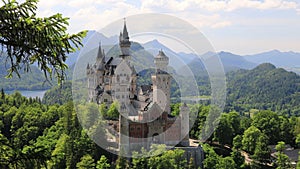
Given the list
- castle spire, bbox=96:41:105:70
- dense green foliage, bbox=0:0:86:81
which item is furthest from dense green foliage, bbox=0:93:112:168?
dense green foliage, bbox=0:0:86:81

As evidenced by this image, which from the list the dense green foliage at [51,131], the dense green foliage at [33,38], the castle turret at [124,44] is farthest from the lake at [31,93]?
the dense green foliage at [33,38]

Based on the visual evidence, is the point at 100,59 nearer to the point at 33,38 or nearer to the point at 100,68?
the point at 100,68

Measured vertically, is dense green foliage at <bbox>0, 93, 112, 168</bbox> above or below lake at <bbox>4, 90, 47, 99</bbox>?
above

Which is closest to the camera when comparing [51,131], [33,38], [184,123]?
[33,38]

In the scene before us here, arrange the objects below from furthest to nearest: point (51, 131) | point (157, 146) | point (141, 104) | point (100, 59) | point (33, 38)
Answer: point (100, 59) < point (51, 131) < point (141, 104) < point (157, 146) < point (33, 38)

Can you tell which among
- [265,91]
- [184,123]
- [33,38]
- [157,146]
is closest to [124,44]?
[184,123]

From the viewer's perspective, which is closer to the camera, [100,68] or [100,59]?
[100,68]

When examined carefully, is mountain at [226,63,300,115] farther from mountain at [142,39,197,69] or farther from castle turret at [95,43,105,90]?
mountain at [142,39,197,69]

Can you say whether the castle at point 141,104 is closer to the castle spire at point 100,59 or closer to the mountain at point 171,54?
the mountain at point 171,54
